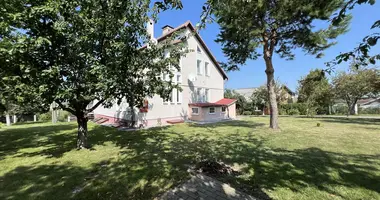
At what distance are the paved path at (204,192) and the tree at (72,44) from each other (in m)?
3.95

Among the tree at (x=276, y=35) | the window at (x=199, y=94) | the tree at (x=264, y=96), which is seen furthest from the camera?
the tree at (x=264, y=96)

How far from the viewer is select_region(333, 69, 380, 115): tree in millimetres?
21375

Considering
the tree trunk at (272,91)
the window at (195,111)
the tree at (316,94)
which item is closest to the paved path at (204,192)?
the tree trunk at (272,91)

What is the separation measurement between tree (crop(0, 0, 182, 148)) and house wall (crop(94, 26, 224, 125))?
856 cm

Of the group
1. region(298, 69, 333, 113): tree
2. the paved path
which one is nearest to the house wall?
the paved path

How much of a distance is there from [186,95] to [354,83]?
20.4 m

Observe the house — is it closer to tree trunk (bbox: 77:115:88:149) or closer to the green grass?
tree trunk (bbox: 77:115:88:149)

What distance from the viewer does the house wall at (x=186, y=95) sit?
1583 cm

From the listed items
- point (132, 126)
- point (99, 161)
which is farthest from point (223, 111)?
point (99, 161)

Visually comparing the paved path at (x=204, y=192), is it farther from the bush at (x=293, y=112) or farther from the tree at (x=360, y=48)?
the bush at (x=293, y=112)

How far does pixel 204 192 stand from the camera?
404 centimetres

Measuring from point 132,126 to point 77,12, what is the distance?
10047mm

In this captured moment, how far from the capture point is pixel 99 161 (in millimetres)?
6234

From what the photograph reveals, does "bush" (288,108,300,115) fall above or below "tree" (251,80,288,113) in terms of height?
below
